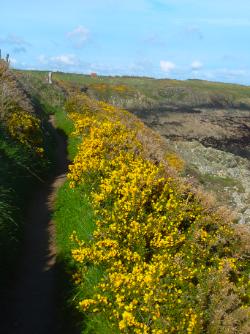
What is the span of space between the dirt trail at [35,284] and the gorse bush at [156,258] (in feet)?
2.27

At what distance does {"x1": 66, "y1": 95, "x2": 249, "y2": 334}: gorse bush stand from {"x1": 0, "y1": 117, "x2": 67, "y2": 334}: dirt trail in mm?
693

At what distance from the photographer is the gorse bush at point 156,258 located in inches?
338

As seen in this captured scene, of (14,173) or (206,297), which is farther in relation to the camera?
(14,173)

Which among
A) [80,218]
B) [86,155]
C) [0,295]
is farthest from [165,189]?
[0,295]

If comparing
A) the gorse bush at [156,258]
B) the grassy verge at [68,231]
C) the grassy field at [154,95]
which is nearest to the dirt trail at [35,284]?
the grassy verge at [68,231]

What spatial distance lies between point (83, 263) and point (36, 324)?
65.8 inches

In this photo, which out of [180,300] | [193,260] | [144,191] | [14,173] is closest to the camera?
[180,300]

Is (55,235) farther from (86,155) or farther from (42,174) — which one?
(42,174)

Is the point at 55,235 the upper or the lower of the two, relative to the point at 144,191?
lower

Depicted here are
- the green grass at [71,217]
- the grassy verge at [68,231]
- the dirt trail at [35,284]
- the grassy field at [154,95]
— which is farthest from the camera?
the grassy field at [154,95]

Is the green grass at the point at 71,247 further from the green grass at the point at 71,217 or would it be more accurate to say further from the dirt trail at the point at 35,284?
the dirt trail at the point at 35,284

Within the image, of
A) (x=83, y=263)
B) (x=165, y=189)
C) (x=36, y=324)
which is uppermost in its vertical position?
(x=165, y=189)

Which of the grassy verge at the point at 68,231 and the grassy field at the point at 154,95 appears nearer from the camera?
the grassy verge at the point at 68,231

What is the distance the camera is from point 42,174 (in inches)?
744
